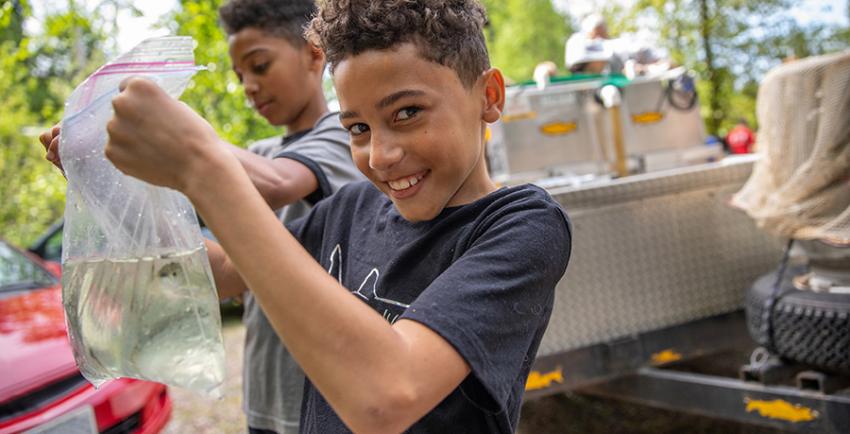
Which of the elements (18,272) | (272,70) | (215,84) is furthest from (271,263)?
(215,84)

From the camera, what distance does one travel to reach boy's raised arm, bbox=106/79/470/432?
91 cm

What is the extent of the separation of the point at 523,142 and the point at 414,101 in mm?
2739

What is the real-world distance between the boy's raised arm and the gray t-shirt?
0.86 metres

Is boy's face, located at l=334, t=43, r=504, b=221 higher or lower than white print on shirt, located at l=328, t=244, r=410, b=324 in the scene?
higher

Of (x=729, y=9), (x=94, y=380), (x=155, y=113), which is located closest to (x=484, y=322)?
(x=155, y=113)

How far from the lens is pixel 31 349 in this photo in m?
3.66

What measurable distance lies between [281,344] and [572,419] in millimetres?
3170

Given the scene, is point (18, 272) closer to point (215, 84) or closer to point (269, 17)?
point (215, 84)

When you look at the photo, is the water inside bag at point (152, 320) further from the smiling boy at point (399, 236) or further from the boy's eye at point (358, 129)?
the boy's eye at point (358, 129)

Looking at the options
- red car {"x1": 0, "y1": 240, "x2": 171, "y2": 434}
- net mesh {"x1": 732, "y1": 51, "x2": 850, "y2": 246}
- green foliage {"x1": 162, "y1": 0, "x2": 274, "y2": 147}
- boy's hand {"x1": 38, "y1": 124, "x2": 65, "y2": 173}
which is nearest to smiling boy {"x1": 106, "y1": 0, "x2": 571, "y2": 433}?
boy's hand {"x1": 38, "y1": 124, "x2": 65, "y2": 173}

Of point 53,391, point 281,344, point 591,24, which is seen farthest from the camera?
point 591,24

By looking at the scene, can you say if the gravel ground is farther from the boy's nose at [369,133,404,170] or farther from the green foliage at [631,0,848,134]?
the green foliage at [631,0,848,134]

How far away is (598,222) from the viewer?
3.29 m

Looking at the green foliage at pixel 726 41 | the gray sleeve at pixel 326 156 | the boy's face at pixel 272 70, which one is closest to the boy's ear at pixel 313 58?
the boy's face at pixel 272 70
